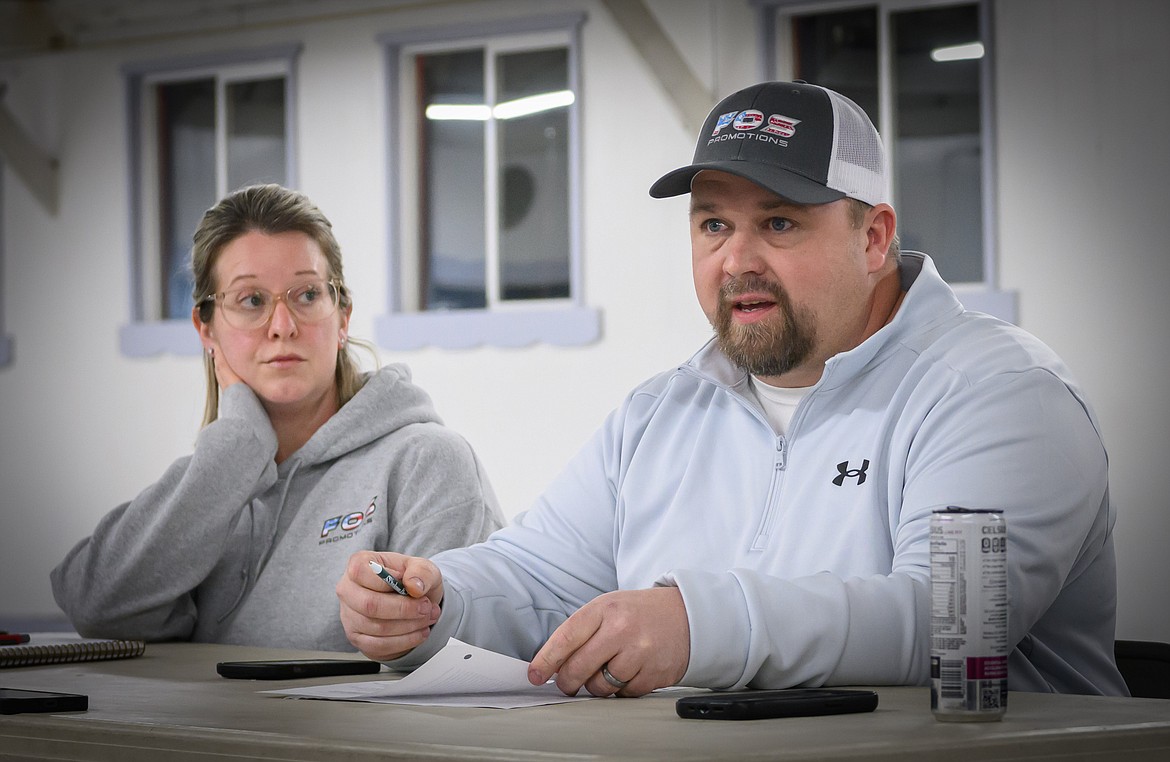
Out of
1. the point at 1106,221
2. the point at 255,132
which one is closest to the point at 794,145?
the point at 1106,221

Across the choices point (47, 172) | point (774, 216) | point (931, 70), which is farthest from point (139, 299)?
point (774, 216)

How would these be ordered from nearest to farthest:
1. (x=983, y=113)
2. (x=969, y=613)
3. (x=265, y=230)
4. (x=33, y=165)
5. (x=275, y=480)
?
(x=969, y=613) → (x=275, y=480) → (x=265, y=230) → (x=983, y=113) → (x=33, y=165)

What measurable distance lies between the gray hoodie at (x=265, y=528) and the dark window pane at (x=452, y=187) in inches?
163

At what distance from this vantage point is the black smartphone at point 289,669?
1758 mm

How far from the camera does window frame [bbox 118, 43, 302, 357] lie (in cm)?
739

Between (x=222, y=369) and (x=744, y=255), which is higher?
(x=744, y=255)

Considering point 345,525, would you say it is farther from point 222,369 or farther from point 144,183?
point 144,183

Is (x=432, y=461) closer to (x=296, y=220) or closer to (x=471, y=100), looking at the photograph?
(x=296, y=220)

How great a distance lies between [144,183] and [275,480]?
217 inches

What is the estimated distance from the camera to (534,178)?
667cm

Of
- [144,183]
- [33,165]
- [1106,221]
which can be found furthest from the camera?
[33,165]

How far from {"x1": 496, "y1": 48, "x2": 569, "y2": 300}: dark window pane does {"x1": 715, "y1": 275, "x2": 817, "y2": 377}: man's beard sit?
4.62 m

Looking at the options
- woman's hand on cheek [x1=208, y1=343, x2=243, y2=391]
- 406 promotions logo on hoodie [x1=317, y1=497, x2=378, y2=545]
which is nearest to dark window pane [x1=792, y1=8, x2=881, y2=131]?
woman's hand on cheek [x1=208, y1=343, x2=243, y2=391]

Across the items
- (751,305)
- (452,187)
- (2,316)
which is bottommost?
(751,305)
